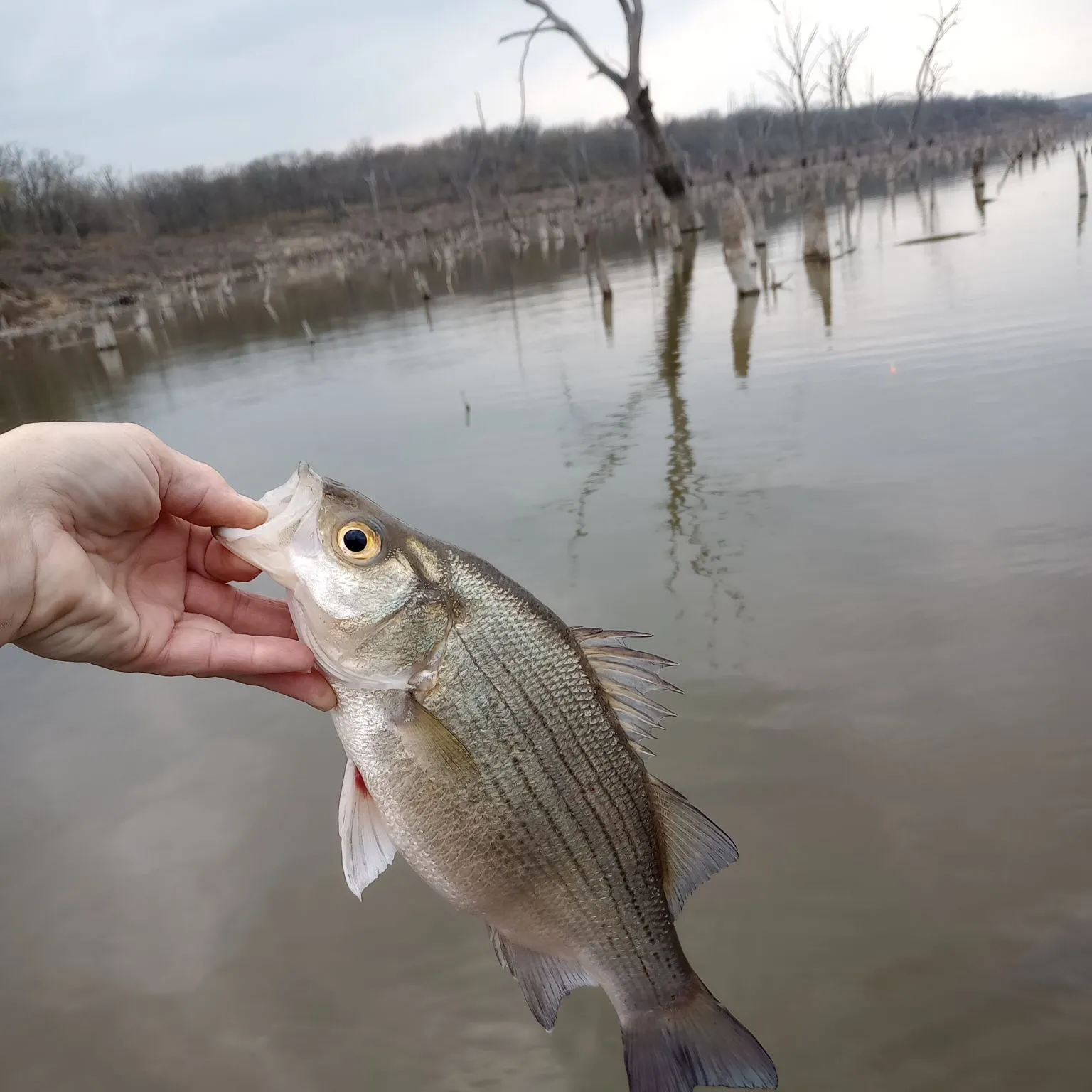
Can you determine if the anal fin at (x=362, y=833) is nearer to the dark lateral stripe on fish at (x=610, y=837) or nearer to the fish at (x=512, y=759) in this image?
the fish at (x=512, y=759)

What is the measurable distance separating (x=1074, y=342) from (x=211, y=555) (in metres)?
9.65

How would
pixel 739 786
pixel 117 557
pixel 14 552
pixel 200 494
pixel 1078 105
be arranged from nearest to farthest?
1. pixel 14 552
2. pixel 200 494
3. pixel 117 557
4. pixel 739 786
5. pixel 1078 105

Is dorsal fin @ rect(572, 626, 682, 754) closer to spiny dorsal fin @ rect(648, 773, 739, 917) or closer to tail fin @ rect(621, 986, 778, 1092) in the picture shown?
spiny dorsal fin @ rect(648, 773, 739, 917)

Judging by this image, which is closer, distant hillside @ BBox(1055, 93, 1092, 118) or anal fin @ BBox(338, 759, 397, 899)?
anal fin @ BBox(338, 759, 397, 899)

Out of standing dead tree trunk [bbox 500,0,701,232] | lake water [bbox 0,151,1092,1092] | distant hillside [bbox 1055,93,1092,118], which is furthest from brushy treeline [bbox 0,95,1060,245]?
lake water [bbox 0,151,1092,1092]

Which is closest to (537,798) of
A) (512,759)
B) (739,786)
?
(512,759)

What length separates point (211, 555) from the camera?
105 inches

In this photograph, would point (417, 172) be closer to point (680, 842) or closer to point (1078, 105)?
point (680, 842)

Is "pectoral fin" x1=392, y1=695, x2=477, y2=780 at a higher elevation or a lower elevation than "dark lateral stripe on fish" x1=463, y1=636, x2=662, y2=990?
higher

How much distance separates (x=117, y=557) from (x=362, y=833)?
3.82ft

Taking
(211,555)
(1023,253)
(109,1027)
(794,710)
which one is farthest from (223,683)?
(1023,253)

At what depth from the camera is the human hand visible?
6.82 ft

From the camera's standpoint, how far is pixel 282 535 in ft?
6.50

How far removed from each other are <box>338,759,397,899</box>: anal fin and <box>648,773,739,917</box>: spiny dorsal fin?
0.74 metres
